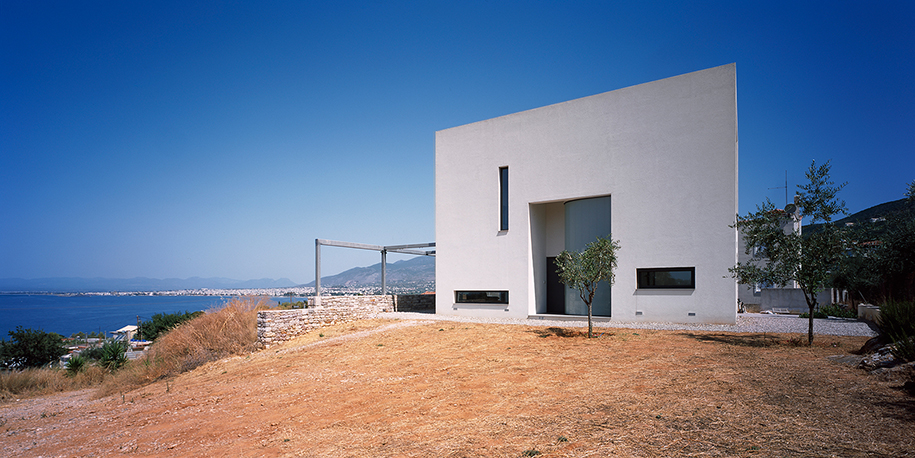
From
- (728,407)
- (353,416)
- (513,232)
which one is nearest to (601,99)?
(513,232)

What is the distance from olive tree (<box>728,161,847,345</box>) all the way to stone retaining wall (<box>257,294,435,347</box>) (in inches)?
622

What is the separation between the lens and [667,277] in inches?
642

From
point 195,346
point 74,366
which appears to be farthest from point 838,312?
point 74,366

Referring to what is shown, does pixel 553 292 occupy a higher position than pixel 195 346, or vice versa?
pixel 553 292

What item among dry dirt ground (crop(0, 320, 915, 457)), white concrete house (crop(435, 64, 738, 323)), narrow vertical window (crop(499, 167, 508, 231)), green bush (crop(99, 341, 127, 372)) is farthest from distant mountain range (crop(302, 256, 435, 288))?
dry dirt ground (crop(0, 320, 915, 457))

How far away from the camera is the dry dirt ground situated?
4871 mm

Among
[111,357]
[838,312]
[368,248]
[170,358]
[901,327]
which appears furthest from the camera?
[368,248]

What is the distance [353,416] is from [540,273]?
46.2 feet

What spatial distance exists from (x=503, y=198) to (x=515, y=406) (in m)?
14.4

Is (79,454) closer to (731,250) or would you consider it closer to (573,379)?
(573,379)

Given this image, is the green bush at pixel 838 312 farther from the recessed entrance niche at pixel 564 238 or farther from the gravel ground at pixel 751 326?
the recessed entrance niche at pixel 564 238

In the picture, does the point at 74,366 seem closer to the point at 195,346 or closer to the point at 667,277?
the point at 195,346

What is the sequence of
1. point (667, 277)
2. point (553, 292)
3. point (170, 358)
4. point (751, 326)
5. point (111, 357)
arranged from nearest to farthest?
point (751, 326) < point (170, 358) < point (667, 277) < point (111, 357) < point (553, 292)

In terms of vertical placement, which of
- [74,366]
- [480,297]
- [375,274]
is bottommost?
[375,274]
